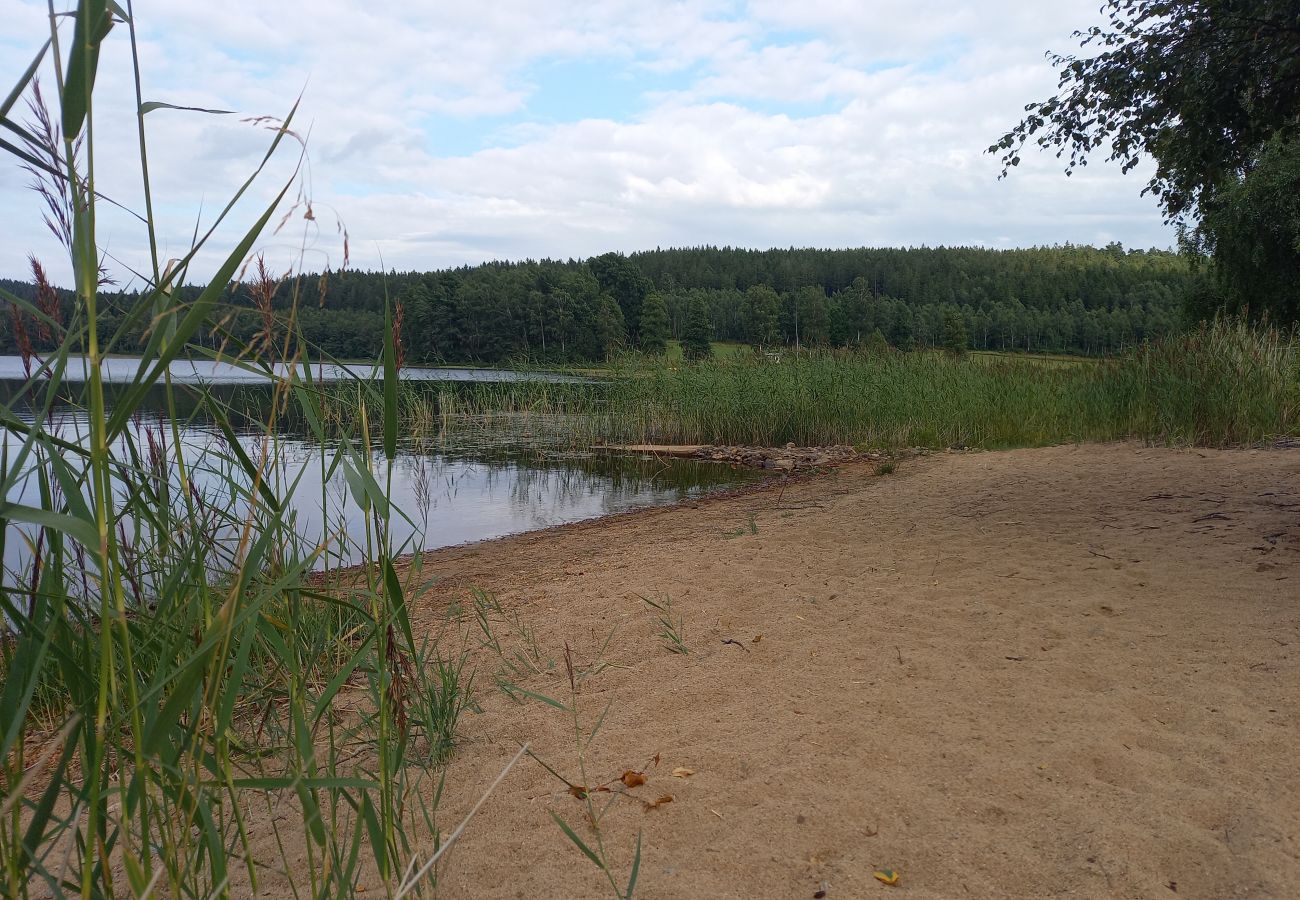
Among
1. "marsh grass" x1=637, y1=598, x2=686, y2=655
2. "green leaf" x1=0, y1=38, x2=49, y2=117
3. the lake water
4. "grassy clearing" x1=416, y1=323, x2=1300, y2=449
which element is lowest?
the lake water

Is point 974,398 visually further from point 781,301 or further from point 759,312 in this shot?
point 781,301

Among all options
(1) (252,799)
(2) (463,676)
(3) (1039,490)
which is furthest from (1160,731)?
(3) (1039,490)

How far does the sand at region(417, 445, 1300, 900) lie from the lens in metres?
1.80

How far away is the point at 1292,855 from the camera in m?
1.74

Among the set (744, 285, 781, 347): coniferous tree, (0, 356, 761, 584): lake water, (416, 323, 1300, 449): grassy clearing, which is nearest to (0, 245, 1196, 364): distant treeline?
(744, 285, 781, 347): coniferous tree

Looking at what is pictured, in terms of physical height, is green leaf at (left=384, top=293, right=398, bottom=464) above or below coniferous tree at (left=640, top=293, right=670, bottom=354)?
below

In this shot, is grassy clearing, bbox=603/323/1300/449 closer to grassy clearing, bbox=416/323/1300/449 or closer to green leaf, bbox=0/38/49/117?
grassy clearing, bbox=416/323/1300/449

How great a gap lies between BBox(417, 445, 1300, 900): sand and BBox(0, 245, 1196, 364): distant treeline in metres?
1.33

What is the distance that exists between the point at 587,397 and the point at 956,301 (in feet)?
131

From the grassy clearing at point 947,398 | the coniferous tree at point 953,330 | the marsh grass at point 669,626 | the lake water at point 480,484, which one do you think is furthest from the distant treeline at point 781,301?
the lake water at point 480,484

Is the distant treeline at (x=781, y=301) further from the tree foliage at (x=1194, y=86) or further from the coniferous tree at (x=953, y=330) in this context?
the tree foliage at (x=1194, y=86)

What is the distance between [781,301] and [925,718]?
42.8 metres

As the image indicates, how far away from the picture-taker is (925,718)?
2.47 metres

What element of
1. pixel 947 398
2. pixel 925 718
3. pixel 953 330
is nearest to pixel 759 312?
pixel 953 330
